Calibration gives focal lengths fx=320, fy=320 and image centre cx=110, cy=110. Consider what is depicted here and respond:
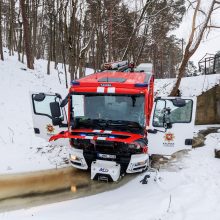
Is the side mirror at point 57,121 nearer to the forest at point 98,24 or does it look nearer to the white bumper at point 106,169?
the white bumper at point 106,169

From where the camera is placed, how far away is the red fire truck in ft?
26.8

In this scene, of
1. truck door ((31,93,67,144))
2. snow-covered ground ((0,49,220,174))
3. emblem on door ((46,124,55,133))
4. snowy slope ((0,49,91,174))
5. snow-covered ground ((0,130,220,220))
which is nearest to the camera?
snow-covered ground ((0,130,220,220))

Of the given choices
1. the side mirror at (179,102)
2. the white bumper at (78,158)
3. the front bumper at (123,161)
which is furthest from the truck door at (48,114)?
the side mirror at (179,102)

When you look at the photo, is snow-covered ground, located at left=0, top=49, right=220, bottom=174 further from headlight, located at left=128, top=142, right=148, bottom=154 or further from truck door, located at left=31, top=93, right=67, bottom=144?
headlight, located at left=128, top=142, right=148, bottom=154

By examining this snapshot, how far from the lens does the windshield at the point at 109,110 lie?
820 centimetres

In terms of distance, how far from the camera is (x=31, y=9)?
2883 cm

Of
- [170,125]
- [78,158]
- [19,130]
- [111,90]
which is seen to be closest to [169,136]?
[170,125]

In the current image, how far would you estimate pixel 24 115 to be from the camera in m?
14.6

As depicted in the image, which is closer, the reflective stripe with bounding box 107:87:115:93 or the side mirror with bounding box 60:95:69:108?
the reflective stripe with bounding box 107:87:115:93

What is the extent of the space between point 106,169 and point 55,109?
2173mm

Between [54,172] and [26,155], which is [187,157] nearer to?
[54,172]

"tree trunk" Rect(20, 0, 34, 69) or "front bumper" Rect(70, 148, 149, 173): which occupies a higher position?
"tree trunk" Rect(20, 0, 34, 69)

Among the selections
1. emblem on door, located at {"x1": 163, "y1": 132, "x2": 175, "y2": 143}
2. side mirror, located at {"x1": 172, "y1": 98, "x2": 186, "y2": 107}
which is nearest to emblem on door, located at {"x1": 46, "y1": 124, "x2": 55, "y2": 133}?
emblem on door, located at {"x1": 163, "y1": 132, "x2": 175, "y2": 143}

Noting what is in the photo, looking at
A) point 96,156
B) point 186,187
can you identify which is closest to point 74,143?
point 96,156
